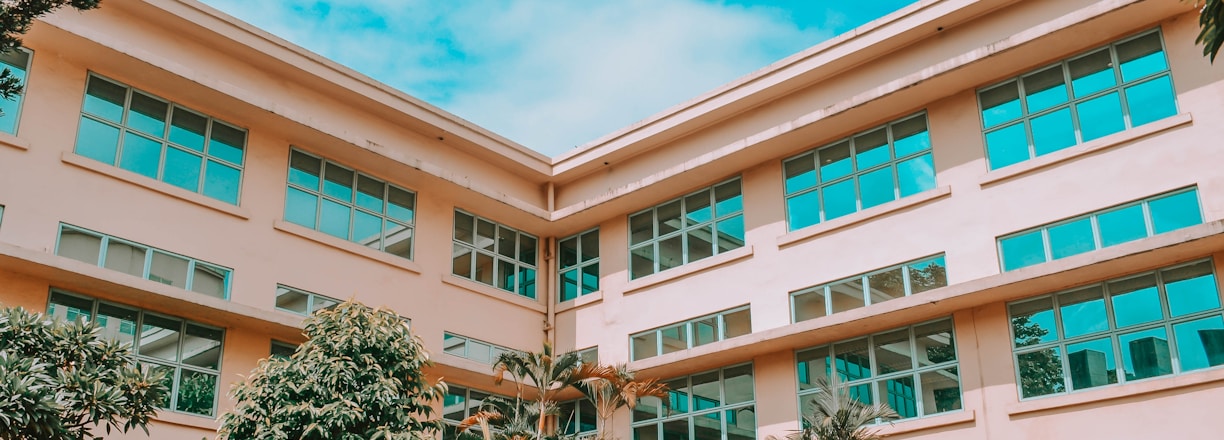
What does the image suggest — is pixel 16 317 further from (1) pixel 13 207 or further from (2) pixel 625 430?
(2) pixel 625 430

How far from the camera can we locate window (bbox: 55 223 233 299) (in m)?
16.1

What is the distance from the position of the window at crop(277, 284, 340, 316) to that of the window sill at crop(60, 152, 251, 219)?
1.32 metres

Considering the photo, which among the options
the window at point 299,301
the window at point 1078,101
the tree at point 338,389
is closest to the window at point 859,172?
the window at point 1078,101

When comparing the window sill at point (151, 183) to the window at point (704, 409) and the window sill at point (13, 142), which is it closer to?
the window sill at point (13, 142)

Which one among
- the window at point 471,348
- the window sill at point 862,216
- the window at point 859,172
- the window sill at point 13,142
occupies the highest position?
the window at point 859,172

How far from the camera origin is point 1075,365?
50.9ft

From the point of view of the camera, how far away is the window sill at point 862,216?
17391 mm

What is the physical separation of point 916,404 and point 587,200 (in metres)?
7.69

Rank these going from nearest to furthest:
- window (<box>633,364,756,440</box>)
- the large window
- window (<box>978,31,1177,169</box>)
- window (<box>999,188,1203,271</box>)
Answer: the large window < window (<box>999,188,1203,271</box>) < window (<box>978,31,1177,169</box>) < window (<box>633,364,756,440</box>)

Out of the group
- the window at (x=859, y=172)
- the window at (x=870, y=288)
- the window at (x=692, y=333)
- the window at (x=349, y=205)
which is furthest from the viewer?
the window at (x=692, y=333)

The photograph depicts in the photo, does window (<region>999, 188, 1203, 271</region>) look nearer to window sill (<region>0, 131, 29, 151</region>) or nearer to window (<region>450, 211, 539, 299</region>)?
window (<region>450, 211, 539, 299</region>)

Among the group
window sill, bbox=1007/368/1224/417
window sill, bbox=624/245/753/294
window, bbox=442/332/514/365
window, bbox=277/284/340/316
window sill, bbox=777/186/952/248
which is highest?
window sill, bbox=777/186/952/248

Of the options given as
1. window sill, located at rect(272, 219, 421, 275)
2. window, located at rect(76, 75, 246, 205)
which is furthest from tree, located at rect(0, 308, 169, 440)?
window sill, located at rect(272, 219, 421, 275)

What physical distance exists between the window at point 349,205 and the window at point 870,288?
6945 millimetres
